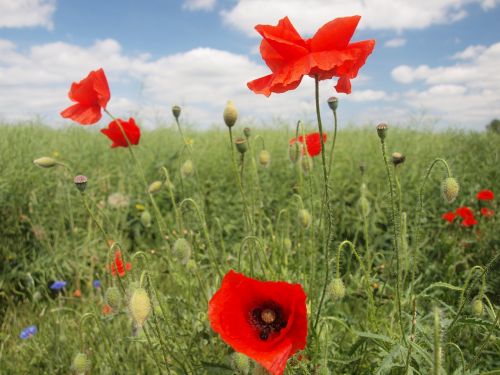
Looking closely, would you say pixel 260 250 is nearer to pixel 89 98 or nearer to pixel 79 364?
pixel 79 364

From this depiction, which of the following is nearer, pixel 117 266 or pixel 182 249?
pixel 182 249

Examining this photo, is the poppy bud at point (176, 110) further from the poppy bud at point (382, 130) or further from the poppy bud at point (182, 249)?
the poppy bud at point (382, 130)

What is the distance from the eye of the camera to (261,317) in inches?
44.6

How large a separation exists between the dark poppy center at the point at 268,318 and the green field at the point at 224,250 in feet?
0.36

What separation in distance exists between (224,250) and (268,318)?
0.78 metres

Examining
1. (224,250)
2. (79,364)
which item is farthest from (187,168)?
(79,364)

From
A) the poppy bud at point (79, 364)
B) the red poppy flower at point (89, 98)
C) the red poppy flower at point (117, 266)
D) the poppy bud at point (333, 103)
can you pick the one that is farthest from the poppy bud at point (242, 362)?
the red poppy flower at point (89, 98)

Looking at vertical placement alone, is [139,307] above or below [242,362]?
above

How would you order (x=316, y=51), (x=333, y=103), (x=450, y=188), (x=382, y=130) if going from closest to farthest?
(x=316, y=51)
(x=382, y=130)
(x=450, y=188)
(x=333, y=103)

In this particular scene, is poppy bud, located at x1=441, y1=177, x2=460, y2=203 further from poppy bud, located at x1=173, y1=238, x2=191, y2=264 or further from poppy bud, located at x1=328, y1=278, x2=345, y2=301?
poppy bud, located at x1=173, y1=238, x2=191, y2=264

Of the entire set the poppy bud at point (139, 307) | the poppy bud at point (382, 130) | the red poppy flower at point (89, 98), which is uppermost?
the red poppy flower at point (89, 98)

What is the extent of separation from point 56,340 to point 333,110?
1501 millimetres

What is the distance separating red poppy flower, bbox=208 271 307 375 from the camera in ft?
3.09

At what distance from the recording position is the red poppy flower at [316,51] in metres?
1.01
